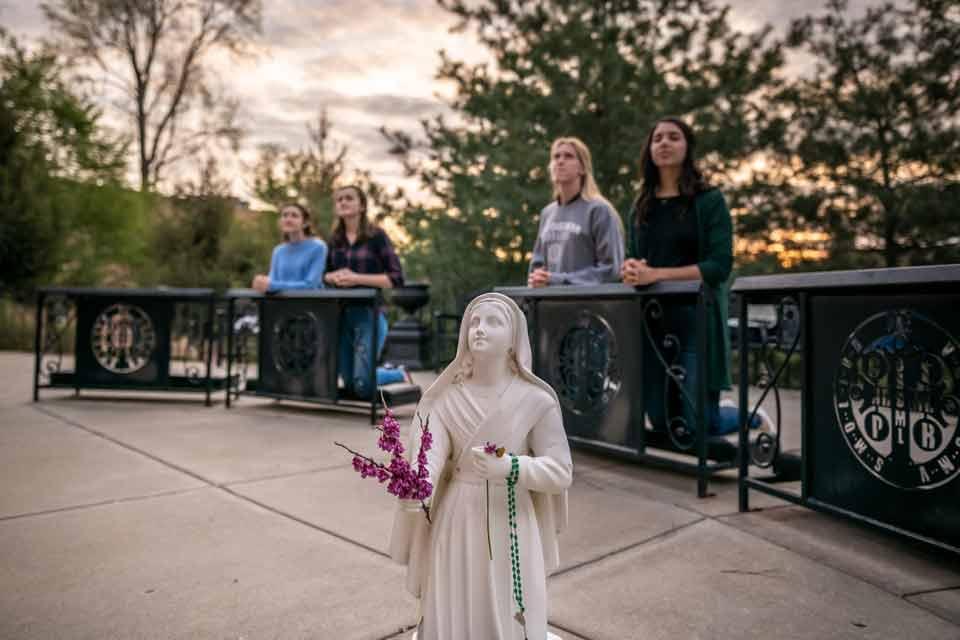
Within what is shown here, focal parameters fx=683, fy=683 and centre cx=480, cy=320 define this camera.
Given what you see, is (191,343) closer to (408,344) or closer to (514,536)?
(408,344)

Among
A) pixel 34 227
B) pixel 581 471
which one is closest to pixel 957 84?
pixel 581 471

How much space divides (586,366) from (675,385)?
516 millimetres

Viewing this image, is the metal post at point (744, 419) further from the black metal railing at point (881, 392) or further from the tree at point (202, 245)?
the tree at point (202, 245)

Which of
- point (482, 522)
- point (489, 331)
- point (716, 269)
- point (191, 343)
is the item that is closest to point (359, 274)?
point (716, 269)

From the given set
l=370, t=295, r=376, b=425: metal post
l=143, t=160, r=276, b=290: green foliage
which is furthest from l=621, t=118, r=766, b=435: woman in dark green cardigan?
l=143, t=160, r=276, b=290: green foliage

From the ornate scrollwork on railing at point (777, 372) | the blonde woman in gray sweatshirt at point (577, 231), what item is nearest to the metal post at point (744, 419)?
the ornate scrollwork on railing at point (777, 372)

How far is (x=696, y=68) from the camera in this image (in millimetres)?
8914

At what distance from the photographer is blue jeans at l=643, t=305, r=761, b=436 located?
3.73 m

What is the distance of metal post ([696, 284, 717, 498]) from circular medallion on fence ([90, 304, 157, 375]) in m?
4.77

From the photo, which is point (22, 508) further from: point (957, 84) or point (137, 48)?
point (137, 48)

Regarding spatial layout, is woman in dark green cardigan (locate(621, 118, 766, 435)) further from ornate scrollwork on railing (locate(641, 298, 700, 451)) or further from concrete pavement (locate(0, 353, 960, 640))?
concrete pavement (locate(0, 353, 960, 640))

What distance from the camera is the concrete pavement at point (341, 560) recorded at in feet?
6.52

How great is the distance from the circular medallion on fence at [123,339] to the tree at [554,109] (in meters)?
3.87

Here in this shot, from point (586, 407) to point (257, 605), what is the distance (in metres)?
2.29
